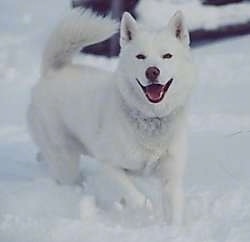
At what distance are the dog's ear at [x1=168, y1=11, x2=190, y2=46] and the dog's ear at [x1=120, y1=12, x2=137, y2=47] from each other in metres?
0.18

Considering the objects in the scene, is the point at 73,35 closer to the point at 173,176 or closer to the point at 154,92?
the point at 154,92

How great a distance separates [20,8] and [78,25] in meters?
3.61

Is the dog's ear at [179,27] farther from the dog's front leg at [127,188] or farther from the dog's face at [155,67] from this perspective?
the dog's front leg at [127,188]

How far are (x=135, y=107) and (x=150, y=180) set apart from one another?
572mm

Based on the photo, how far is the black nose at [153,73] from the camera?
373cm

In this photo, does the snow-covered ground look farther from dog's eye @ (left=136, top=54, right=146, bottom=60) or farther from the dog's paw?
dog's eye @ (left=136, top=54, right=146, bottom=60)

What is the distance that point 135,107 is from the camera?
4.00 m

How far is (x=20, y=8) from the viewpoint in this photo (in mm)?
8008

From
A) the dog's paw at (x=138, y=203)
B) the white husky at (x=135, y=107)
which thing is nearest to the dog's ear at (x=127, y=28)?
the white husky at (x=135, y=107)

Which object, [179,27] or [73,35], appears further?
[73,35]

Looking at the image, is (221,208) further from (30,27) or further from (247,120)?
(30,27)

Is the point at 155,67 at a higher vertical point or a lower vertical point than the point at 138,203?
higher

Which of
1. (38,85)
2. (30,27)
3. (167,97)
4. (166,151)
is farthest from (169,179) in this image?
(30,27)

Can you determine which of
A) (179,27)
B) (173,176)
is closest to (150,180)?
(173,176)
